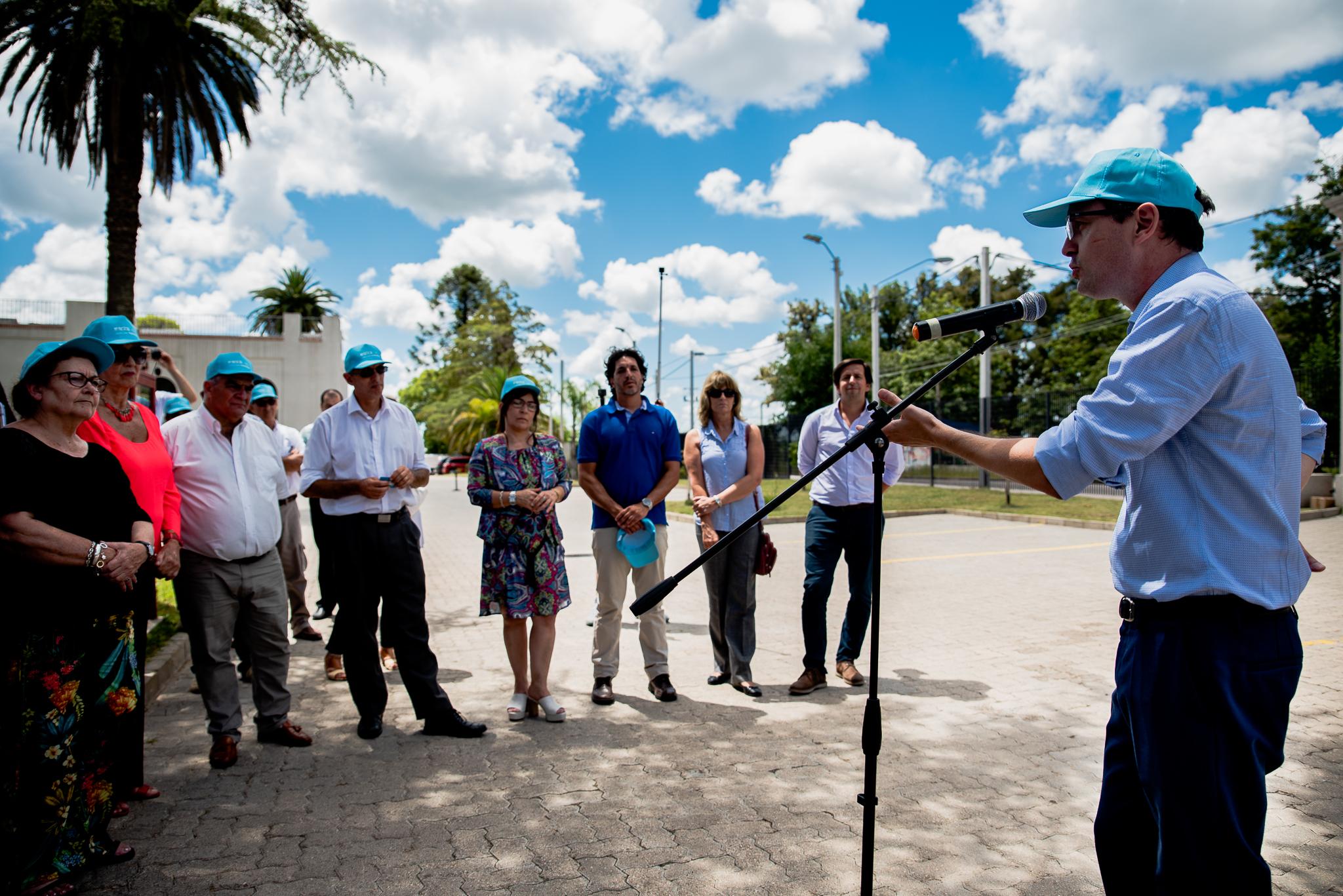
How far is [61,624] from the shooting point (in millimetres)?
3389

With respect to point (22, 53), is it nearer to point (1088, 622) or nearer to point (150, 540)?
point (150, 540)

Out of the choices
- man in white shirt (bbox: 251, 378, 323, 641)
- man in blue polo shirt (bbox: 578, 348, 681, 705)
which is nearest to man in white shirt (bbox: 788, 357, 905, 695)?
man in blue polo shirt (bbox: 578, 348, 681, 705)

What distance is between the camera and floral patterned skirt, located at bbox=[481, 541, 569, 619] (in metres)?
5.45

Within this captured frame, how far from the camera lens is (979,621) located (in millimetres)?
8117

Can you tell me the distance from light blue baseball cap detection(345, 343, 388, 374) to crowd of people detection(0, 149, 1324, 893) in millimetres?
37

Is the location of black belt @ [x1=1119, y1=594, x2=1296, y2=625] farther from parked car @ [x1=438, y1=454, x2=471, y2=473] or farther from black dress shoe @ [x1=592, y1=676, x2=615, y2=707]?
parked car @ [x1=438, y1=454, x2=471, y2=473]

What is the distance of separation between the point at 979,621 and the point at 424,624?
509 cm

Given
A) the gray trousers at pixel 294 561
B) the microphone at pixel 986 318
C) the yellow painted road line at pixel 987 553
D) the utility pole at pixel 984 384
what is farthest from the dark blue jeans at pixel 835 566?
the utility pole at pixel 984 384

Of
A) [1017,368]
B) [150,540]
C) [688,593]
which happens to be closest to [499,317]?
[1017,368]

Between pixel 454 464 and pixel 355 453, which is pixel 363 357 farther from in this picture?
pixel 454 464

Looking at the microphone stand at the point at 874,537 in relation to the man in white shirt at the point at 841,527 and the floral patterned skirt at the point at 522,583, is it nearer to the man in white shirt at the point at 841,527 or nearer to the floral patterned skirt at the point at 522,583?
the floral patterned skirt at the point at 522,583

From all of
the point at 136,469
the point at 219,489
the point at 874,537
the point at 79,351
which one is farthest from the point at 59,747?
the point at 874,537

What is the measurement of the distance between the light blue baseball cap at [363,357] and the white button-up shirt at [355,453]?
0.21 metres

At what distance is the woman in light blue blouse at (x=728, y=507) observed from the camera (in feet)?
19.7
